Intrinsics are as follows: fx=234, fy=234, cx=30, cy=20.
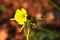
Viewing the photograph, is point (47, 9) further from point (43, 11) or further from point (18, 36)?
point (18, 36)

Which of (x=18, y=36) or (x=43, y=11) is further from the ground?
(x=43, y=11)

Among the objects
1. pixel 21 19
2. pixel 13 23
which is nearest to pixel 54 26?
pixel 13 23

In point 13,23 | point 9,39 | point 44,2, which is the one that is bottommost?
point 9,39

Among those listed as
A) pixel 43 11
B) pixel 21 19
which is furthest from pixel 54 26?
pixel 21 19

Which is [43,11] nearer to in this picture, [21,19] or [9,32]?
[9,32]

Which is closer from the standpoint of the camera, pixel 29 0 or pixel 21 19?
pixel 21 19

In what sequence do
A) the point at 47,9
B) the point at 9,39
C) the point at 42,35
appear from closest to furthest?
the point at 42,35 → the point at 9,39 → the point at 47,9

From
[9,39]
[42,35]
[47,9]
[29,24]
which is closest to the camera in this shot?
[29,24]

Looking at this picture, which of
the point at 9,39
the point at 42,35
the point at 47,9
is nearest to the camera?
the point at 42,35

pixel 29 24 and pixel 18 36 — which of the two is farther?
pixel 18 36
